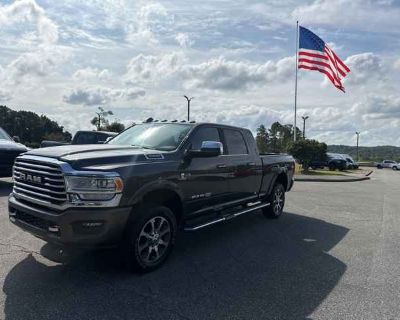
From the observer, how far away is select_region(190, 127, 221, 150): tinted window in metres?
6.35

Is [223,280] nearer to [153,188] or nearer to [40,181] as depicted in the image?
[153,188]

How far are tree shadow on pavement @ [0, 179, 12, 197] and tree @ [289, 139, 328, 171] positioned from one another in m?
21.1

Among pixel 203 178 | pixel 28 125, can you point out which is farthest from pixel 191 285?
pixel 28 125

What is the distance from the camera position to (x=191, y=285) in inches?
194

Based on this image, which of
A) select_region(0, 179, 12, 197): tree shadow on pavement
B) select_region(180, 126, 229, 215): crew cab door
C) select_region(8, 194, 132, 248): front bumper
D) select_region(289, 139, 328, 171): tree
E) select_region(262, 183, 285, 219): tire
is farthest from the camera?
select_region(289, 139, 328, 171): tree

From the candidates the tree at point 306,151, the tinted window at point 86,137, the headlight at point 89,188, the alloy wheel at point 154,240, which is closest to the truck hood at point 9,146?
the tinted window at point 86,137

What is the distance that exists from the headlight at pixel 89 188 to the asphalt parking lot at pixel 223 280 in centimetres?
99

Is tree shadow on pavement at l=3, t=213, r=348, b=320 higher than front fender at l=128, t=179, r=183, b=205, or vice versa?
front fender at l=128, t=179, r=183, b=205

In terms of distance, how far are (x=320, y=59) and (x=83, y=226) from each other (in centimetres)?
2254

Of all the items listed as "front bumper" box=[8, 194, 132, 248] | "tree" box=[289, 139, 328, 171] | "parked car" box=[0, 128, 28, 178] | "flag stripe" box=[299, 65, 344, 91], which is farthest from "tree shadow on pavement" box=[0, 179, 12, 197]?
"tree" box=[289, 139, 328, 171]

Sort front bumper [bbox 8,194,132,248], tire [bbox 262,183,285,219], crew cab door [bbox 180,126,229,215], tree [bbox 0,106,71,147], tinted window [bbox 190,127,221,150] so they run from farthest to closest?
A: tree [bbox 0,106,71,147] → tire [bbox 262,183,285,219] → tinted window [bbox 190,127,221,150] → crew cab door [bbox 180,126,229,215] → front bumper [bbox 8,194,132,248]

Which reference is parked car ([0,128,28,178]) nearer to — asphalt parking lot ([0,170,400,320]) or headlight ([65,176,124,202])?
asphalt parking lot ([0,170,400,320])

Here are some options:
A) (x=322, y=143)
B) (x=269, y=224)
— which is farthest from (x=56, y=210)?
(x=322, y=143)

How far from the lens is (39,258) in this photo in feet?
18.5
